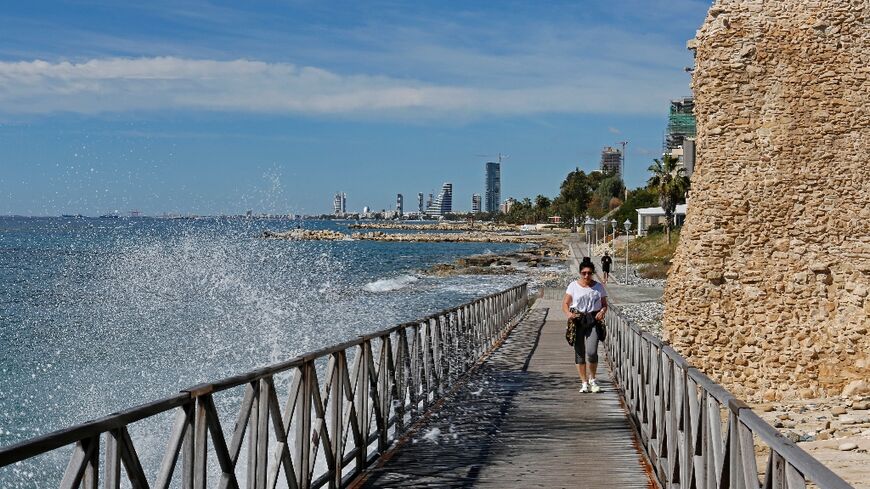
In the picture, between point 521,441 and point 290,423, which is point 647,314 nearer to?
point 521,441

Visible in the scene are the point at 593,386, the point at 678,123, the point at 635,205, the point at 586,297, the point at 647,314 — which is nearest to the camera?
the point at 586,297

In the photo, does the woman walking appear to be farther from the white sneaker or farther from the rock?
the rock

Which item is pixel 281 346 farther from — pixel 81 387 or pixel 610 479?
pixel 610 479

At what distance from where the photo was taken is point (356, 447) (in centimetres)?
758

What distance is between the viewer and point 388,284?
2618 inches

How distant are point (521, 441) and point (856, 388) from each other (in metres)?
9.10

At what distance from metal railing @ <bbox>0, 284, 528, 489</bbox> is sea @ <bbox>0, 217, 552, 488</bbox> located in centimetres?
704

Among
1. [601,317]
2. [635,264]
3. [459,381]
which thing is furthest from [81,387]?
[635,264]

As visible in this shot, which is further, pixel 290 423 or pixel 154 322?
pixel 154 322

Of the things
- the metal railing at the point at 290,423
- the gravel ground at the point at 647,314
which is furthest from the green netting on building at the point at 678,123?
the metal railing at the point at 290,423

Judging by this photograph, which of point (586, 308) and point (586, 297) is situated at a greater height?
point (586, 297)

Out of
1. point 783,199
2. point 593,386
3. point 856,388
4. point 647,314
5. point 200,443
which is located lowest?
point 647,314

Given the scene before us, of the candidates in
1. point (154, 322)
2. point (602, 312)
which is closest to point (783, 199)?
point (602, 312)

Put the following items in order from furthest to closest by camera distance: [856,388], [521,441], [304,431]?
1. [856,388]
2. [521,441]
3. [304,431]
